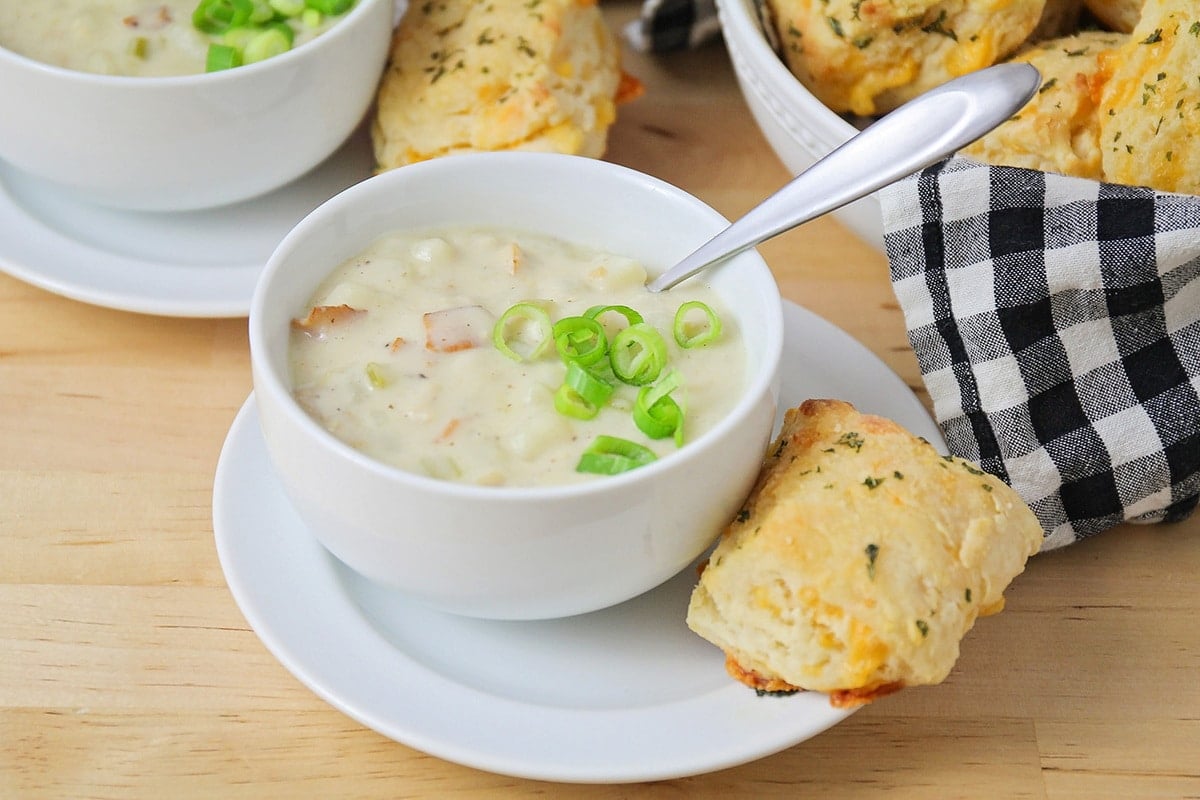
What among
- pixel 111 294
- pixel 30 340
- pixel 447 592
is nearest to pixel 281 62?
pixel 111 294

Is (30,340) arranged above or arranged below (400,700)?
below

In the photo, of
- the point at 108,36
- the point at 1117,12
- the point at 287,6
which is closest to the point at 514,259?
the point at 287,6

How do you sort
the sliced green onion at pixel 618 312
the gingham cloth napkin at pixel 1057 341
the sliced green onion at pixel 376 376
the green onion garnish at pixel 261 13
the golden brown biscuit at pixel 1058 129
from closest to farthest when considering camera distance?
the sliced green onion at pixel 376 376, the sliced green onion at pixel 618 312, the gingham cloth napkin at pixel 1057 341, the golden brown biscuit at pixel 1058 129, the green onion garnish at pixel 261 13

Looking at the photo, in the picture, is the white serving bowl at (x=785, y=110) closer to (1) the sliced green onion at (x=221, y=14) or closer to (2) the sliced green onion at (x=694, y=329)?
(2) the sliced green onion at (x=694, y=329)

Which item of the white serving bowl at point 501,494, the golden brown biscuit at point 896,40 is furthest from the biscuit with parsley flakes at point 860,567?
the golden brown biscuit at point 896,40

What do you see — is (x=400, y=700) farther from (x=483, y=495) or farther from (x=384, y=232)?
(x=384, y=232)

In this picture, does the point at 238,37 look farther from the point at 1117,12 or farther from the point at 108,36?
the point at 1117,12
